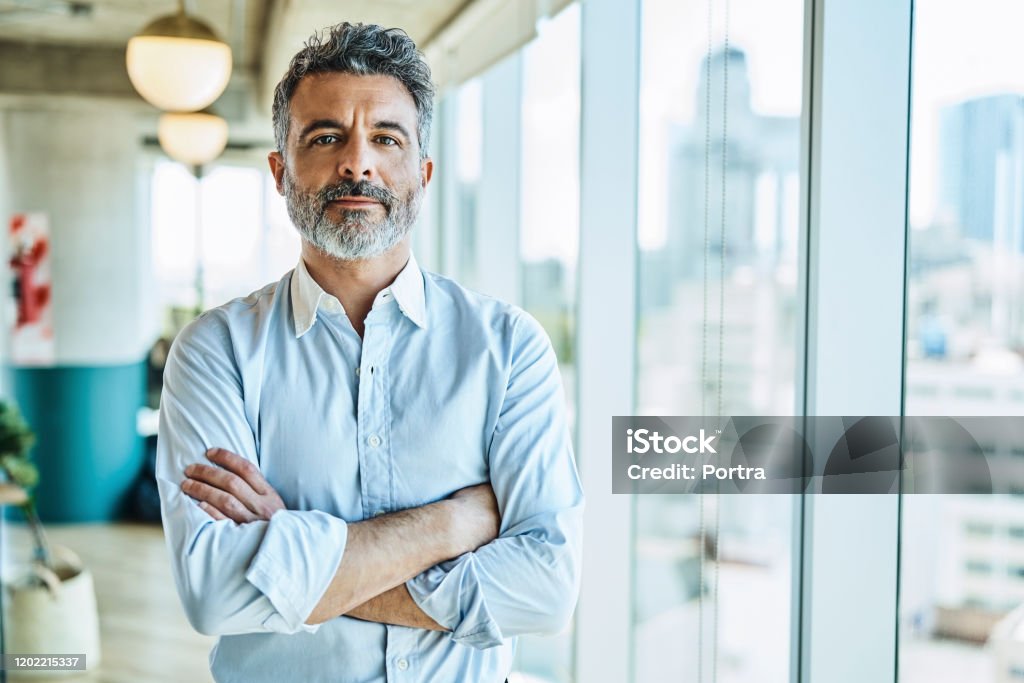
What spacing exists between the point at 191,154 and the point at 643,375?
10.9ft

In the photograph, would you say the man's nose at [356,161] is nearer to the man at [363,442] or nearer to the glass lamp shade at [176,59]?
the man at [363,442]

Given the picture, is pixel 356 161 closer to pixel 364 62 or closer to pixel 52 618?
pixel 364 62

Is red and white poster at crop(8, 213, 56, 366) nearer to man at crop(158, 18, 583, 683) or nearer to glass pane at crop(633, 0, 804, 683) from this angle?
glass pane at crop(633, 0, 804, 683)

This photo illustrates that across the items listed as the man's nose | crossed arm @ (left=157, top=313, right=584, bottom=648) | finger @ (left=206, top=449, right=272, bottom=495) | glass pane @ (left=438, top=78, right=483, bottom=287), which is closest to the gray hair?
the man's nose

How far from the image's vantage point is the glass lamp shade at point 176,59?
3.21m

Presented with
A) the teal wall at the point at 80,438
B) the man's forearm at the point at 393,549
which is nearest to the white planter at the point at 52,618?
the teal wall at the point at 80,438

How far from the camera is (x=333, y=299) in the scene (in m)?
1.45

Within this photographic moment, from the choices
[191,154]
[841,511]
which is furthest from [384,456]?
[191,154]

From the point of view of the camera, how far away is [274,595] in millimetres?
1198

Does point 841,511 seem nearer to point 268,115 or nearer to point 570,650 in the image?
point 570,650

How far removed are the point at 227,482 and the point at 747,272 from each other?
42.4 inches

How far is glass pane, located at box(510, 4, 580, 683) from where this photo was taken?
297 cm

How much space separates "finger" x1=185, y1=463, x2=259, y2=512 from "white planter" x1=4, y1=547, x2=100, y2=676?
3199 millimetres

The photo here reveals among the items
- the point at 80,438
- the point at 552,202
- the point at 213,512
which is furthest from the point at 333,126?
the point at 80,438
